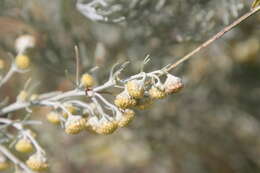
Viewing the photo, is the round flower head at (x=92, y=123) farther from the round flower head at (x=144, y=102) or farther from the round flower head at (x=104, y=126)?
the round flower head at (x=144, y=102)

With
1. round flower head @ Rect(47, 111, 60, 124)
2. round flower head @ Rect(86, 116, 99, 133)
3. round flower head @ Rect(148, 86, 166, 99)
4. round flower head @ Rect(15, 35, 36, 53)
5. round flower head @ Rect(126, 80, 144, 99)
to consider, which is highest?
round flower head @ Rect(126, 80, 144, 99)

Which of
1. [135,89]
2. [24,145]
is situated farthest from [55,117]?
[135,89]

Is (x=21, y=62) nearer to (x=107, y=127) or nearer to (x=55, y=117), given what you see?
(x=55, y=117)

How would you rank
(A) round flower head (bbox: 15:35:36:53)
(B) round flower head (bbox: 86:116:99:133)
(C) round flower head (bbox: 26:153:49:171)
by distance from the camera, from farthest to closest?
(A) round flower head (bbox: 15:35:36:53), (C) round flower head (bbox: 26:153:49:171), (B) round flower head (bbox: 86:116:99:133)

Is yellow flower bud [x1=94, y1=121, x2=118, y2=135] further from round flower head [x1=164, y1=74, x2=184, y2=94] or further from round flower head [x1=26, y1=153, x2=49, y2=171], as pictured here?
round flower head [x1=26, y1=153, x2=49, y2=171]

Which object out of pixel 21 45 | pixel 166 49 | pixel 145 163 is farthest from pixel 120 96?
pixel 145 163

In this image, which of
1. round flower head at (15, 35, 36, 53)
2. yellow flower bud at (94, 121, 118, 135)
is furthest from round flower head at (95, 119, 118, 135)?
round flower head at (15, 35, 36, 53)

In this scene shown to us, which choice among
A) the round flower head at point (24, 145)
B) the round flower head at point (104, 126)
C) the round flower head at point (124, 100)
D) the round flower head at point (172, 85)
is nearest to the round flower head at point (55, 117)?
the round flower head at point (24, 145)

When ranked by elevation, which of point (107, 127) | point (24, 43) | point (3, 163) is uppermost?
point (107, 127)
